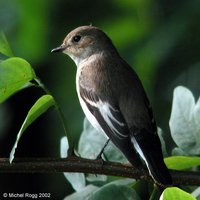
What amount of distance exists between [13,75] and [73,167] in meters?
0.43

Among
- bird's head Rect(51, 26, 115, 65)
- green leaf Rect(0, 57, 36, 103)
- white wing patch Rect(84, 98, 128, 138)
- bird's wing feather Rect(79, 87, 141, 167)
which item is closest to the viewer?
green leaf Rect(0, 57, 36, 103)

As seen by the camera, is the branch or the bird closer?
the branch

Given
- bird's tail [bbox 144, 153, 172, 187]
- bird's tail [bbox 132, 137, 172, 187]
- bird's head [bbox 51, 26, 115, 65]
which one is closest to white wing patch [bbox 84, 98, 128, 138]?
bird's tail [bbox 132, 137, 172, 187]

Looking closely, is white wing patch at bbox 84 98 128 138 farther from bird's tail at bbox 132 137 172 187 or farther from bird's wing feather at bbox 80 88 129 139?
bird's tail at bbox 132 137 172 187

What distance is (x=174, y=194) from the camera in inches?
79.9

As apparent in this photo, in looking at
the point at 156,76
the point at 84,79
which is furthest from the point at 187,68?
the point at 84,79

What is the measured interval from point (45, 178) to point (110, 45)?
1060mm

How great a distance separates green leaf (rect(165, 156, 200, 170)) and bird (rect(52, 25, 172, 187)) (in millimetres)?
35

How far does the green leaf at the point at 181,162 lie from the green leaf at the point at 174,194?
65 cm

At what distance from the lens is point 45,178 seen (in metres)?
4.95

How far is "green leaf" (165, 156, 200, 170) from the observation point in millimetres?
2680

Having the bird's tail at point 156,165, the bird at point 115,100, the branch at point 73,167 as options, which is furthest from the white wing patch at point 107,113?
the branch at point 73,167

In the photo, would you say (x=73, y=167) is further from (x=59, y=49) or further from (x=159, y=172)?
(x=59, y=49)

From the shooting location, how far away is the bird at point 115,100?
3038 millimetres
